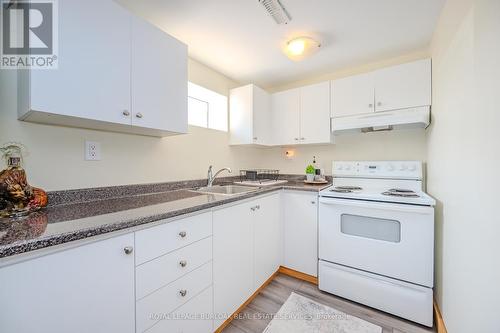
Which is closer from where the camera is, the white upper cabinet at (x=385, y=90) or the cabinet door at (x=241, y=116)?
the white upper cabinet at (x=385, y=90)

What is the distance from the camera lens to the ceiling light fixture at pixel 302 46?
1.68 m

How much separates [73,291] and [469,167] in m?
1.80

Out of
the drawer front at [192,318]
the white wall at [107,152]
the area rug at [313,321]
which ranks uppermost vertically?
the white wall at [107,152]

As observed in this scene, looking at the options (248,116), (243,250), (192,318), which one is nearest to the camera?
(192,318)

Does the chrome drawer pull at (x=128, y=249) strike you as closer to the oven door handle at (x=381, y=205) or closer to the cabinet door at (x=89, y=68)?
the cabinet door at (x=89, y=68)

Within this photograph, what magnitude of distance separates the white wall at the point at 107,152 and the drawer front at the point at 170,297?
822mm

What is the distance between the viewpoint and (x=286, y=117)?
2473 mm

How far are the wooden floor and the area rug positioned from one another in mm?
54

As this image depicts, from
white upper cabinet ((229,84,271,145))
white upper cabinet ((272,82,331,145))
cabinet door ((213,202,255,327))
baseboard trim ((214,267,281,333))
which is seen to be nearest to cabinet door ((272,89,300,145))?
white upper cabinet ((272,82,331,145))

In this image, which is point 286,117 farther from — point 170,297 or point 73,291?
point 73,291

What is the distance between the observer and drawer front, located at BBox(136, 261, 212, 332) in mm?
911

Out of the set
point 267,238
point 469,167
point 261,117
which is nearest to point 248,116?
point 261,117

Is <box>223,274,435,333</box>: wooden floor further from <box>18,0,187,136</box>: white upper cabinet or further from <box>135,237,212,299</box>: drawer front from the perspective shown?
<box>18,0,187,136</box>: white upper cabinet

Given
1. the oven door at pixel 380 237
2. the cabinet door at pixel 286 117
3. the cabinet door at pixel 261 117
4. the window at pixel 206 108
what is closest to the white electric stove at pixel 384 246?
the oven door at pixel 380 237
